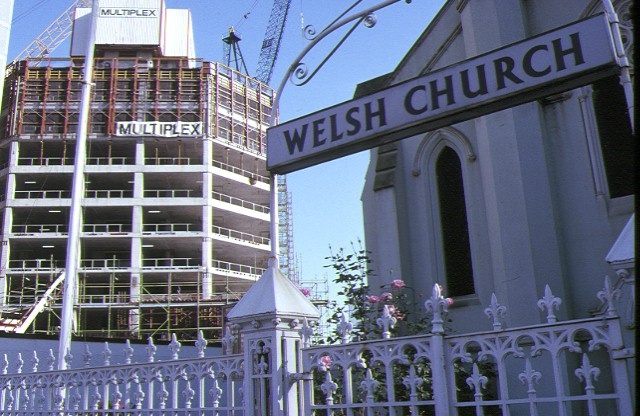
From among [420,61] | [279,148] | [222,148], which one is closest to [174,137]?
[222,148]

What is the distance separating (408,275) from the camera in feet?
40.6

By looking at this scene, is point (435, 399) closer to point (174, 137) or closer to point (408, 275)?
point (408, 275)

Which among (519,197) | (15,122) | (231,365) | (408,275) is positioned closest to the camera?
(231,365)

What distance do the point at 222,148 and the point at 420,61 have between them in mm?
45385

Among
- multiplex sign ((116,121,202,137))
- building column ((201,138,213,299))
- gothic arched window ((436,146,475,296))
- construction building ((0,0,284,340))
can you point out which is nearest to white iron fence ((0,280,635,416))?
gothic arched window ((436,146,475,296))

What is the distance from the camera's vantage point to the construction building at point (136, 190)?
51156 mm

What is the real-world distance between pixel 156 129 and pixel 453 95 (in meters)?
52.0

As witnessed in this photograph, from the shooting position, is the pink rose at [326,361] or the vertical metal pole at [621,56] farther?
the pink rose at [326,361]

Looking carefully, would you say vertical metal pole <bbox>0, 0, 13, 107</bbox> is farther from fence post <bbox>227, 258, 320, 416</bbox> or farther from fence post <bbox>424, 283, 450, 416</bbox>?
fence post <bbox>424, 283, 450, 416</bbox>

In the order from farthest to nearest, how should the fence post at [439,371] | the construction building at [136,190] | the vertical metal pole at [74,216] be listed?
the construction building at [136,190], the vertical metal pole at [74,216], the fence post at [439,371]

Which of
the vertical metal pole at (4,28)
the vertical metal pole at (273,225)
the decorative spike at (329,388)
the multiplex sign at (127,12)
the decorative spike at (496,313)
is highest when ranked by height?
the multiplex sign at (127,12)

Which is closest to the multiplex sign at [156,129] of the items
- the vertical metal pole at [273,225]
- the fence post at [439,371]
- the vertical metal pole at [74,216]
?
the vertical metal pole at [74,216]

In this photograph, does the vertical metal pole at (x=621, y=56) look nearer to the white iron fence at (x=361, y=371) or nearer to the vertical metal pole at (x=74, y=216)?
the white iron fence at (x=361, y=371)

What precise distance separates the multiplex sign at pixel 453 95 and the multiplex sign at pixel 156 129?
4997 cm
